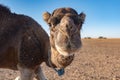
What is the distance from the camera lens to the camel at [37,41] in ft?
20.2

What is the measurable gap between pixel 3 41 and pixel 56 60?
1.23 metres

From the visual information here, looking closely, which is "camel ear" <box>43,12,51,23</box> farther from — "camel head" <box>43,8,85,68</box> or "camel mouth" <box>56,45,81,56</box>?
"camel mouth" <box>56,45,81,56</box>

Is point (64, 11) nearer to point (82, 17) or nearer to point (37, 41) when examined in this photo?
point (82, 17)

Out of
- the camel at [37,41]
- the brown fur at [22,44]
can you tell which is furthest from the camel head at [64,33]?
the brown fur at [22,44]

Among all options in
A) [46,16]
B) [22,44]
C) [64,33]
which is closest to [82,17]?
[46,16]

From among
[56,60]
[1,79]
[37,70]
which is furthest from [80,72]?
[56,60]

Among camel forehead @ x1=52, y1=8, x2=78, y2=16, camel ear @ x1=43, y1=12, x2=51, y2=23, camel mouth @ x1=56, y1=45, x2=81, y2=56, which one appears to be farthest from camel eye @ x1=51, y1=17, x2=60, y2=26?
camel mouth @ x1=56, y1=45, x2=81, y2=56

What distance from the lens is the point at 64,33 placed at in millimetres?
6105

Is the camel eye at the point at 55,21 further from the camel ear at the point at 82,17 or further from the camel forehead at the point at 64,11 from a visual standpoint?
the camel ear at the point at 82,17

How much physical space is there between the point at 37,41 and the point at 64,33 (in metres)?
1.53

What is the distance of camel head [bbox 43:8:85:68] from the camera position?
608cm

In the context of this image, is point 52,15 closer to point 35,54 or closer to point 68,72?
point 35,54

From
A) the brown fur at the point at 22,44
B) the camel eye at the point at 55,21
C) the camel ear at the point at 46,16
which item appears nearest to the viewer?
the camel eye at the point at 55,21

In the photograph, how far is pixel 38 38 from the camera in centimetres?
764
